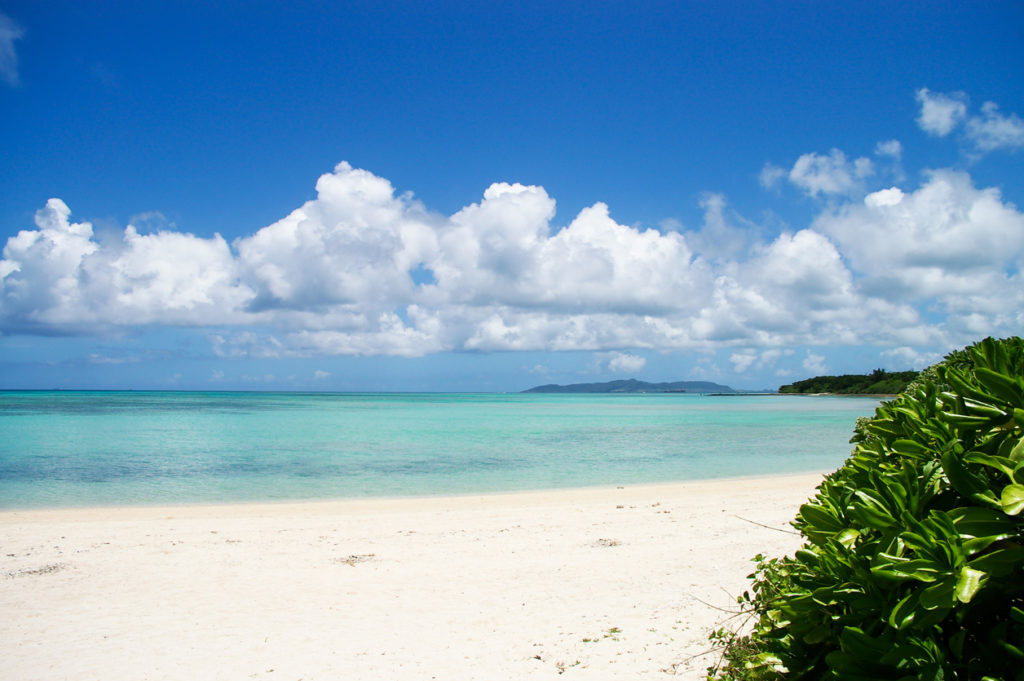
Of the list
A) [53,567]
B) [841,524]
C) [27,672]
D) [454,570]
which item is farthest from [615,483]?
[841,524]

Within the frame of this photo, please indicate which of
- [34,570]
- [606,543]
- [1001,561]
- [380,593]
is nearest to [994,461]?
[1001,561]

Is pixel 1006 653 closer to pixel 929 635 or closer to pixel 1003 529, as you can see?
pixel 929 635

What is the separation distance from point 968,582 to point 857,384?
162 metres

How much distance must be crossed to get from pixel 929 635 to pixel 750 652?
185 centimetres

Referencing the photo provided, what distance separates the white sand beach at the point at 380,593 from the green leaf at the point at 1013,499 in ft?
10.3

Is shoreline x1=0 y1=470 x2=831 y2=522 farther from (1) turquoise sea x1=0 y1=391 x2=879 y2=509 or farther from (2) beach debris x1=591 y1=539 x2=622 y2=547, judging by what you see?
(2) beach debris x1=591 y1=539 x2=622 y2=547

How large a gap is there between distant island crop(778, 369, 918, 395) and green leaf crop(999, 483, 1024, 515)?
121 metres

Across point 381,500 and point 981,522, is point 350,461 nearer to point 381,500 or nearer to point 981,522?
point 381,500

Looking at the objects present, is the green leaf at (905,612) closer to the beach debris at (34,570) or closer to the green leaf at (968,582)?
the green leaf at (968,582)

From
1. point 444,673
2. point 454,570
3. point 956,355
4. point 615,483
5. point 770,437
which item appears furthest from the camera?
point 770,437

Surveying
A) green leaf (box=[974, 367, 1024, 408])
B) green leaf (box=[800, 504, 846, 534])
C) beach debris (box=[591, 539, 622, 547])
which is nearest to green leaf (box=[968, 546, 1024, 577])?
green leaf (box=[974, 367, 1024, 408])

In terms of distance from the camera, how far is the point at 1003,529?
1.37 meters

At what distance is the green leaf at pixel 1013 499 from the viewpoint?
4.16 ft

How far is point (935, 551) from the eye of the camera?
1.43 metres
